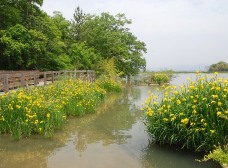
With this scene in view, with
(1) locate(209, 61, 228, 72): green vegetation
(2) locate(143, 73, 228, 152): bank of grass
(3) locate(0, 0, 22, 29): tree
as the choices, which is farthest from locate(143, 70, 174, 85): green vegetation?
(2) locate(143, 73, 228, 152): bank of grass

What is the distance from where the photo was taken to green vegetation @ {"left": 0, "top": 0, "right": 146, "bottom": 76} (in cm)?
2318

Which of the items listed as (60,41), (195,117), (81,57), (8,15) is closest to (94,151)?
(195,117)


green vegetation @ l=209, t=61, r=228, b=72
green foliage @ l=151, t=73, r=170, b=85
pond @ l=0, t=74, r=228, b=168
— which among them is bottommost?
pond @ l=0, t=74, r=228, b=168

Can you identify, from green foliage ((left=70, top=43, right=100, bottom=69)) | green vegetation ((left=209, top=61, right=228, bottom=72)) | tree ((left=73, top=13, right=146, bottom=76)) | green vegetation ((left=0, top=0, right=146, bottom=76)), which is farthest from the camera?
green vegetation ((left=209, top=61, right=228, bottom=72))

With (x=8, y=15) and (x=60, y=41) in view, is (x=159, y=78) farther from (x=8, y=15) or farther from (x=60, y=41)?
(x=8, y=15)

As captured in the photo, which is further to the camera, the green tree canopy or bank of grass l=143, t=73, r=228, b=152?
the green tree canopy

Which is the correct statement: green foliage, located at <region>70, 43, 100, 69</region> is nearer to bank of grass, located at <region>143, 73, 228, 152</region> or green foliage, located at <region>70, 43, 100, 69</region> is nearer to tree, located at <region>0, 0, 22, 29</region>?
tree, located at <region>0, 0, 22, 29</region>

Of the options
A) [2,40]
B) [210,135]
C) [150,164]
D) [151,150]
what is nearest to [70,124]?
[151,150]

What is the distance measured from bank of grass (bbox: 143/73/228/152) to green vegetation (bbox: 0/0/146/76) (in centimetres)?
1621

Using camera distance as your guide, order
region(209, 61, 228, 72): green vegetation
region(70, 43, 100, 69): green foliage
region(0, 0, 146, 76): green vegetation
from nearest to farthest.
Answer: region(0, 0, 146, 76): green vegetation < region(70, 43, 100, 69): green foliage < region(209, 61, 228, 72): green vegetation

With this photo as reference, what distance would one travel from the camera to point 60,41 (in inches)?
1103

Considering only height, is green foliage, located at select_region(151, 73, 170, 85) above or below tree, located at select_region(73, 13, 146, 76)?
below

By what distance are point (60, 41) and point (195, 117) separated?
72.7ft

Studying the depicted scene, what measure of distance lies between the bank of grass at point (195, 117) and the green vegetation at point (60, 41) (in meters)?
16.2
